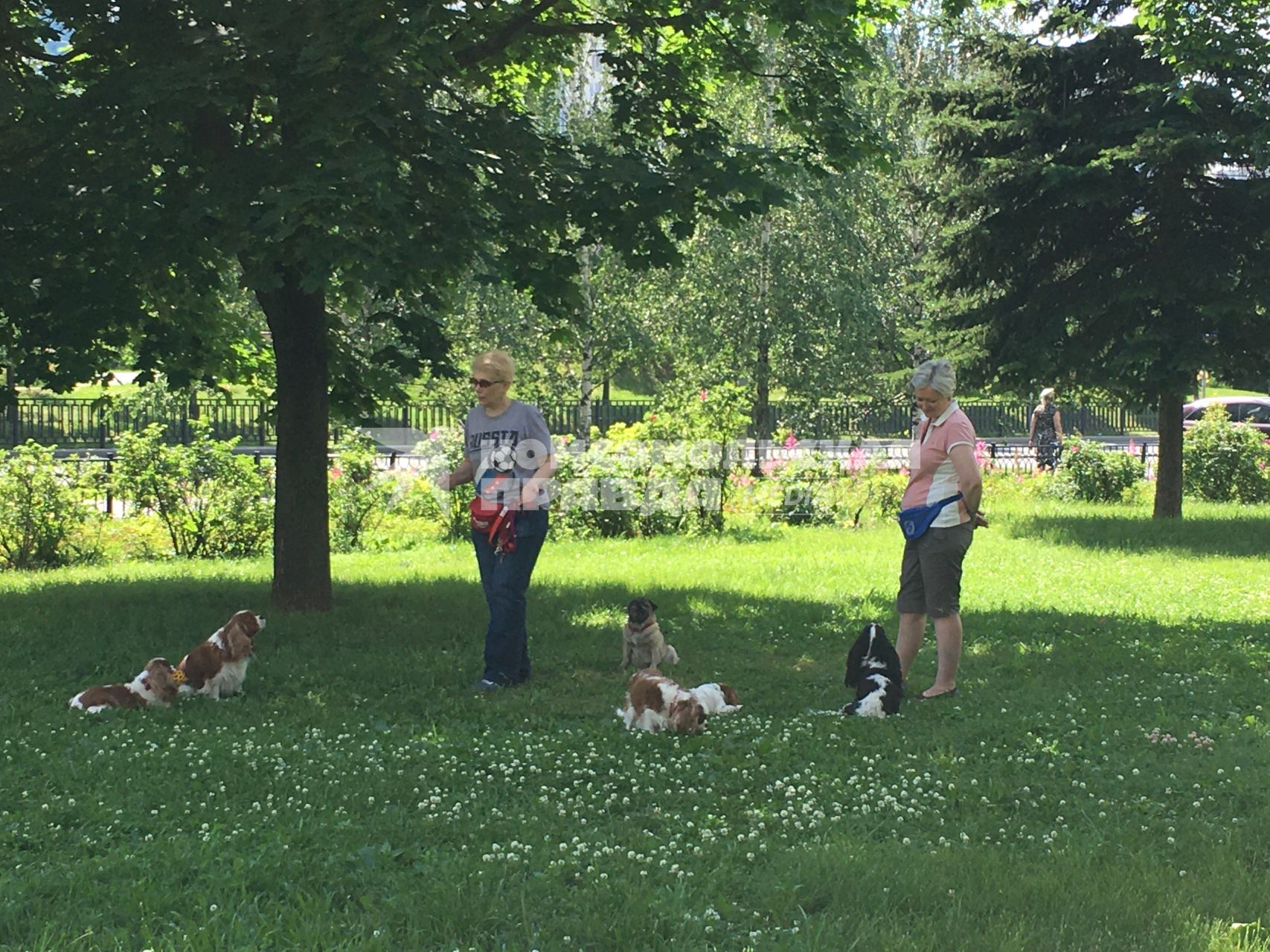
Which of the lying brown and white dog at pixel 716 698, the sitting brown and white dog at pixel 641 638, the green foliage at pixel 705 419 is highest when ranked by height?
the green foliage at pixel 705 419

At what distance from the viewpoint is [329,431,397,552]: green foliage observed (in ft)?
47.7

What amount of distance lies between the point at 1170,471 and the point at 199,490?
12.1 metres

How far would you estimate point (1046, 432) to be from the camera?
837 inches

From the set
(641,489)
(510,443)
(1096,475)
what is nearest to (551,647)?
(510,443)

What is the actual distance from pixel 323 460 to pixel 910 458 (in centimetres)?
453

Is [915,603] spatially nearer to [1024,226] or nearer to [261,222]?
[261,222]

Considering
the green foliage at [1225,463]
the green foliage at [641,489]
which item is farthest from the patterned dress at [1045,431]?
the green foliage at [641,489]

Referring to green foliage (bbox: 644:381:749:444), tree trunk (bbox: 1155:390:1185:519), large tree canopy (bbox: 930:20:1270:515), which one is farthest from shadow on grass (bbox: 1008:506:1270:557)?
green foliage (bbox: 644:381:749:444)

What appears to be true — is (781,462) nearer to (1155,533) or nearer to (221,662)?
(1155,533)

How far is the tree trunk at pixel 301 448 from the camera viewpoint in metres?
9.09

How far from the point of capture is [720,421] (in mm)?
14984

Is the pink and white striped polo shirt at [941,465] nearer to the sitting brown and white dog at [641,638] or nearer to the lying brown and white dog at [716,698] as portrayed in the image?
the lying brown and white dog at [716,698]

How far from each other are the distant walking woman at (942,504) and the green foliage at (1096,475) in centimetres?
1286

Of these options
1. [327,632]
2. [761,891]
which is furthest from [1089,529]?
[761,891]
